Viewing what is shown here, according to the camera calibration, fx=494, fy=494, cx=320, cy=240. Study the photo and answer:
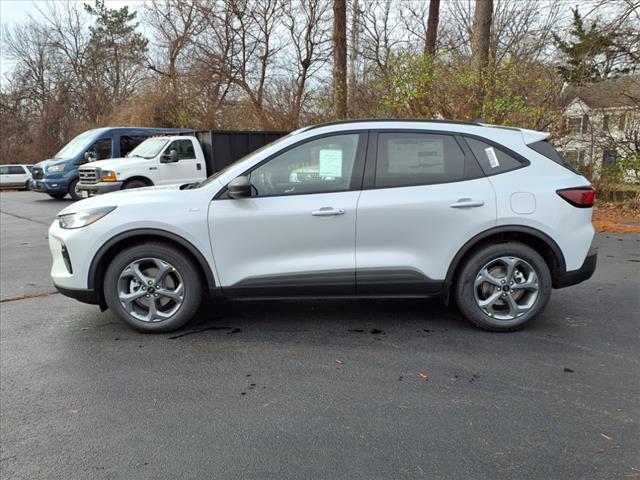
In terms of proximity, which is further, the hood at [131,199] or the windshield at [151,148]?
the windshield at [151,148]

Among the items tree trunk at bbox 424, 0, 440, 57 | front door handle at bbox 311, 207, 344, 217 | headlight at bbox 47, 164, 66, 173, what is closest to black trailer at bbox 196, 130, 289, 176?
headlight at bbox 47, 164, 66, 173

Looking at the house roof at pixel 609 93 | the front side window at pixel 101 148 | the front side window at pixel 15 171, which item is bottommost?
the front side window at pixel 15 171

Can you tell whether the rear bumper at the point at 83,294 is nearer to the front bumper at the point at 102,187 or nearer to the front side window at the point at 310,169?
the front side window at the point at 310,169

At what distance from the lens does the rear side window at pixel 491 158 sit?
402cm

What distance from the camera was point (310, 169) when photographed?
13.1 feet

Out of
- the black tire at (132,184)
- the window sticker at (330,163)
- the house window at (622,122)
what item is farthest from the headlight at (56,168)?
the house window at (622,122)

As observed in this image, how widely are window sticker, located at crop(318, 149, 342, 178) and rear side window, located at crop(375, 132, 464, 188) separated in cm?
32

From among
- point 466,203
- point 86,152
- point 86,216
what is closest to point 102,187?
point 86,152

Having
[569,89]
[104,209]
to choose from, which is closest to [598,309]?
[104,209]

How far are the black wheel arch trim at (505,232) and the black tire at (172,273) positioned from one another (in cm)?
205

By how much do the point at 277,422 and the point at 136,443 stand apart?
0.76m

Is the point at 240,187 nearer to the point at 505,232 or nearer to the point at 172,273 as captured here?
the point at 172,273

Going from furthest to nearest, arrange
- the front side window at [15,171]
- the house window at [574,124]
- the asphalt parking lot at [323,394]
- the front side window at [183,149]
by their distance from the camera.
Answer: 1. the front side window at [15,171]
2. the front side window at [183,149]
3. the house window at [574,124]
4. the asphalt parking lot at [323,394]

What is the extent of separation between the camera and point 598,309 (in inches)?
185
